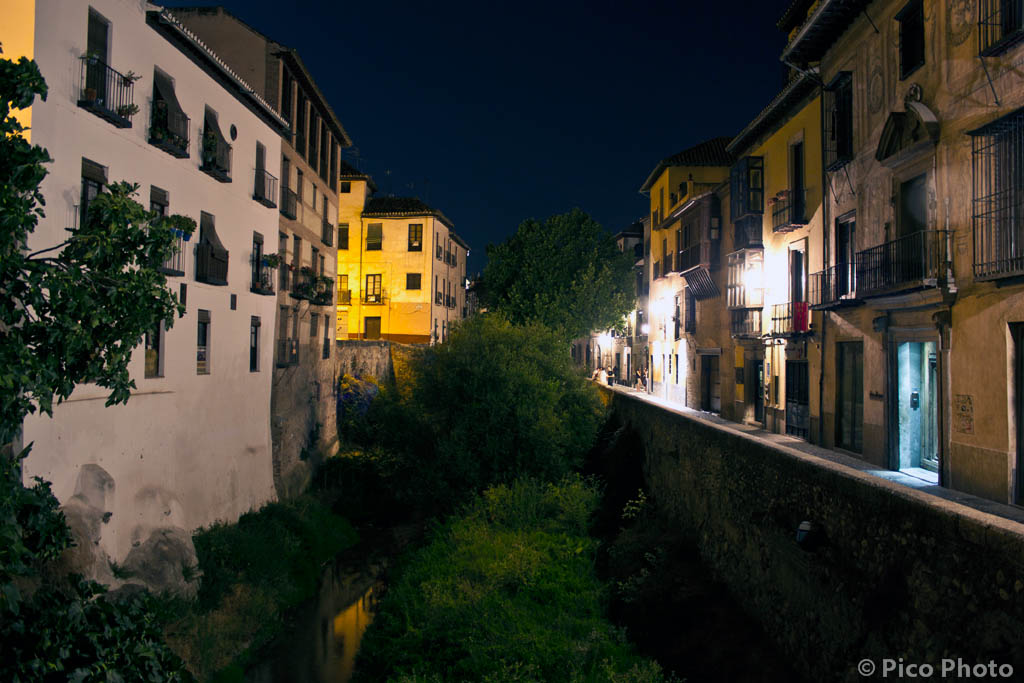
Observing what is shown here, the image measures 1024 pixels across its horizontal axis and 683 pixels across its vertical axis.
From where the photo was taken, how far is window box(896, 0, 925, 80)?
14922 mm

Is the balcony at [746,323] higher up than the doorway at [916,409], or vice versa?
the balcony at [746,323]

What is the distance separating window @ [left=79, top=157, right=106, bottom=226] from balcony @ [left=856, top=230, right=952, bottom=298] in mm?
15692

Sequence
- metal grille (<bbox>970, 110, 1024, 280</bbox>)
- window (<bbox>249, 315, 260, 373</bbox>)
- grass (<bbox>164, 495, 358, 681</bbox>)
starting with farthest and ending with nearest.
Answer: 1. window (<bbox>249, 315, 260, 373</bbox>)
2. grass (<bbox>164, 495, 358, 681</bbox>)
3. metal grille (<bbox>970, 110, 1024, 280</bbox>)

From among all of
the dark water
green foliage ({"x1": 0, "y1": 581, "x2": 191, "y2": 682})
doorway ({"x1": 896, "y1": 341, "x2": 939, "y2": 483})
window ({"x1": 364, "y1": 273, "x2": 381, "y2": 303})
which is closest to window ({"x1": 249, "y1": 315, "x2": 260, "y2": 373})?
the dark water

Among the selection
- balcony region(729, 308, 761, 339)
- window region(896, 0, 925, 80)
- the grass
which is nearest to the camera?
the grass

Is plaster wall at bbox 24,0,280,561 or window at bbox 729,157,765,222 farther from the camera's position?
window at bbox 729,157,765,222

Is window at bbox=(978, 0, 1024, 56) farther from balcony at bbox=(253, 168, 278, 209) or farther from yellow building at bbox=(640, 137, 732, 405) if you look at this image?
balcony at bbox=(253, 168, 278, 209)

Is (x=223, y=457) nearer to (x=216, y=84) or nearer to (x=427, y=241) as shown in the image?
(x=216, y=84)

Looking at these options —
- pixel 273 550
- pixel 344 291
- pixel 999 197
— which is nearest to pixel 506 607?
pixel 273 550

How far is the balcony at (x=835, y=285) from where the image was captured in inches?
724

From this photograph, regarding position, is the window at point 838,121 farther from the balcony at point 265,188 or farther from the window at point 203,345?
the window at point 203,345

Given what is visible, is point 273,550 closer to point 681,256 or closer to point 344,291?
point 681,256

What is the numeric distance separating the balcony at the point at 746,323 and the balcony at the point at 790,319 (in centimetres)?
99

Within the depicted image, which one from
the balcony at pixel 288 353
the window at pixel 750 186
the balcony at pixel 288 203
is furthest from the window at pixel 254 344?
the window at pixel 750 186
